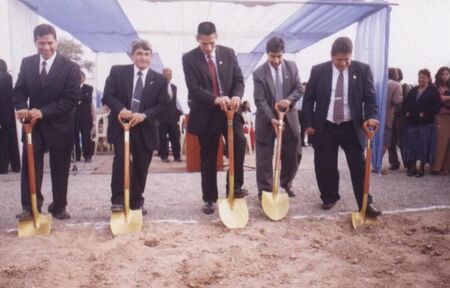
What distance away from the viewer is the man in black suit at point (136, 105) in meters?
3.92

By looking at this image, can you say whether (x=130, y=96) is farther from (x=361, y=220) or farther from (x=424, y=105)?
(x=424, y=105)

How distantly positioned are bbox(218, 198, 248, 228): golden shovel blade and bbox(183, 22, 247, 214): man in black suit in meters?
0.27

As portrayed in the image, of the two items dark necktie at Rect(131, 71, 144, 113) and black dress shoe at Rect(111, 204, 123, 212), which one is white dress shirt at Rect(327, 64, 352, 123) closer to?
dark necktie at Rect(131, 71, 144, 113)

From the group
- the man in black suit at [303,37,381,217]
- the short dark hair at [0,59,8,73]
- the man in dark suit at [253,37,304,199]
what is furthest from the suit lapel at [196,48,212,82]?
the short dark hair at [0,59,8,73]

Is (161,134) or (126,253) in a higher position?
(161,134)

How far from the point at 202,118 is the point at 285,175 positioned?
1.32 meters

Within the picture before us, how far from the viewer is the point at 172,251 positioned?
3084mm

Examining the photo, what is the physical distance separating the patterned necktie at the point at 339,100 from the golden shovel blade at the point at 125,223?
6.42 ft

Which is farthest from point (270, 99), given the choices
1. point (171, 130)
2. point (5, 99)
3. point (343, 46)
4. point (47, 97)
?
point (5, 99)

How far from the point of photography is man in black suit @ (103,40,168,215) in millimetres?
3920

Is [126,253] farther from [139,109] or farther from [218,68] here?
[218,68]

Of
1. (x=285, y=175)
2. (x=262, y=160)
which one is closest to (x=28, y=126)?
(x=262, y=160)

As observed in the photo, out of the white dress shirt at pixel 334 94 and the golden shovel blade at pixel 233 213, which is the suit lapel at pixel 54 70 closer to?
the golden shovel blade at pixel 233 213

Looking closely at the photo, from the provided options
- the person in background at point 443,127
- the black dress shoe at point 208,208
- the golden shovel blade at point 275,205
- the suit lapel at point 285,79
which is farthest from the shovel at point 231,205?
the person in background at point 443,127
